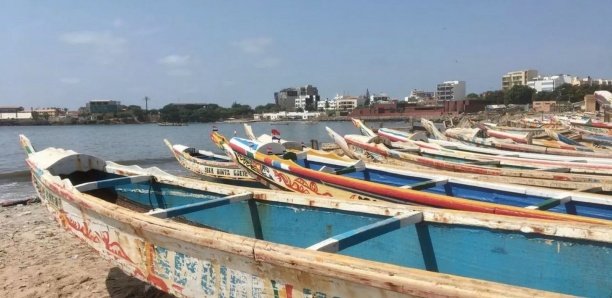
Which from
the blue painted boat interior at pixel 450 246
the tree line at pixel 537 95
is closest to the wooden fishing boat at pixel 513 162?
the blue painted boat interior at pixel 450 246

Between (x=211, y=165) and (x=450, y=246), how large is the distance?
40.2 feet

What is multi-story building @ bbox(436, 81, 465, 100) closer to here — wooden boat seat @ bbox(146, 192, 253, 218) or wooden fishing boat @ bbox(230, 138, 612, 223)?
wooden fishing boat @ bbox(230, 138, 612, 223)

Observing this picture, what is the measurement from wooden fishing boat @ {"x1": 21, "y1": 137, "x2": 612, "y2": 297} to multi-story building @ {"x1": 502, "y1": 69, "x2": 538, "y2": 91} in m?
189

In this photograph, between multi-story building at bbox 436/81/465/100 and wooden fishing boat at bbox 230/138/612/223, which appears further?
multi-story building at bbox 436/81/465/100

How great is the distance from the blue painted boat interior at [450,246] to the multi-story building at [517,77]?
188985 millimetres

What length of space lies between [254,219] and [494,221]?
2.42m

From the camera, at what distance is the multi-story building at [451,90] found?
17650cm

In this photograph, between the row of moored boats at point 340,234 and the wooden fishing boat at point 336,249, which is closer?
the wooden fishing boat at point 336,249

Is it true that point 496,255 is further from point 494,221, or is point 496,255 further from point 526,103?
point 526,103

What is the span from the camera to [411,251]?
12.4 ft

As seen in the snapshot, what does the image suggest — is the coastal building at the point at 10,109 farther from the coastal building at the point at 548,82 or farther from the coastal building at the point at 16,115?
the coastal building at the point at 548,82

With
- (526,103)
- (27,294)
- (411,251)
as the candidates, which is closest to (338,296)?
(411,251)

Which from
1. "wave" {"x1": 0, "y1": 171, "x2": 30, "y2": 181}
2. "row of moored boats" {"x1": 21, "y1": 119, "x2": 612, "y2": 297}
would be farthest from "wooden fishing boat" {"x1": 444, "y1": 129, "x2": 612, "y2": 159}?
"wave" {"x1": 0, "y1": 171, "x2": 30, "y2": 181}

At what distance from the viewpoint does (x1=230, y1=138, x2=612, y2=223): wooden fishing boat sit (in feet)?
15.1
